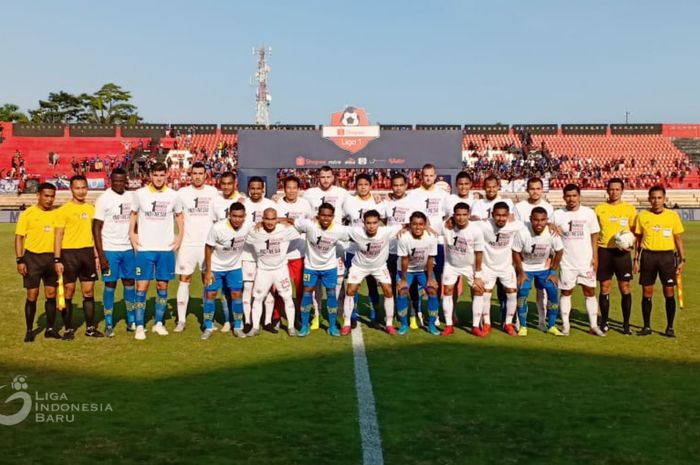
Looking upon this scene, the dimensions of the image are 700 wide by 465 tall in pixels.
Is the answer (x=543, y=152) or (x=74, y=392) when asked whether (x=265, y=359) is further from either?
(x=543, y=152)

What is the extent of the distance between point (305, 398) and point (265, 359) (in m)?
1.52

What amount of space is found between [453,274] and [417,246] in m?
0.64

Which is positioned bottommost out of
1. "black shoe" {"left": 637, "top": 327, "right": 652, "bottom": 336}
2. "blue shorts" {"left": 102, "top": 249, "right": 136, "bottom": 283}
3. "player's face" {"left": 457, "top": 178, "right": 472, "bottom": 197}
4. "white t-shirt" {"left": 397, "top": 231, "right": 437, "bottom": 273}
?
"black shoe" {"left": 637, "top": 327, "right": 652, "bottom": 336}

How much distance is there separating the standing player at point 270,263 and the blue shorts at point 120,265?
1.51m

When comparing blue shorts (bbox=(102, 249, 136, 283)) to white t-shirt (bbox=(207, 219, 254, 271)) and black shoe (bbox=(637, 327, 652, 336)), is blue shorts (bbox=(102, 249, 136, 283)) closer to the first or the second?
white t-shirt (bbox=(207, 219, 254, 271))

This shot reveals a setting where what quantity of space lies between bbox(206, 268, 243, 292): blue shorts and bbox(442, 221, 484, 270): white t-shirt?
279 centimetres

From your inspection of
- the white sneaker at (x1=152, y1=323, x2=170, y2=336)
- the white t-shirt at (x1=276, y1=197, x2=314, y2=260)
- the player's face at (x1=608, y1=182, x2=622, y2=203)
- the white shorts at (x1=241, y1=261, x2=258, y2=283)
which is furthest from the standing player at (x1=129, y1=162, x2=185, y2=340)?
the player's face at (x1=608, y1=182, x2=622, y2=203)

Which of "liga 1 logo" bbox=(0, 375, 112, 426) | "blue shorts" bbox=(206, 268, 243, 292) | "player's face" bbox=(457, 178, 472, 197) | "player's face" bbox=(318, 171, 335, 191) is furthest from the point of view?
"player's face" bbox=(457, 178, 472, 197)

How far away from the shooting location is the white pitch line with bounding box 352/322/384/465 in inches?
190

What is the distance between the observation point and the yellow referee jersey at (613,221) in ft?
29.5

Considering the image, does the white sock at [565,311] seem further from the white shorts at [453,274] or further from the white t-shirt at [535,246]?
the white shorts at [453,274]

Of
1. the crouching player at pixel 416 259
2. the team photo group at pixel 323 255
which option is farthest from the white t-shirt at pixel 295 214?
the crouching player at pixel 416 259

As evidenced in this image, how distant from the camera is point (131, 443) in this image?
199 inches

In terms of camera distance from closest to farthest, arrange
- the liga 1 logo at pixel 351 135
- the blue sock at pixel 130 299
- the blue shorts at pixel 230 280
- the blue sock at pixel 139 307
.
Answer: the blue sock at pixel 139 307
the blue shorts at pixel 230 280
the blue sock at pixel 130 299
the liga 1 logo at pixel 351 135
